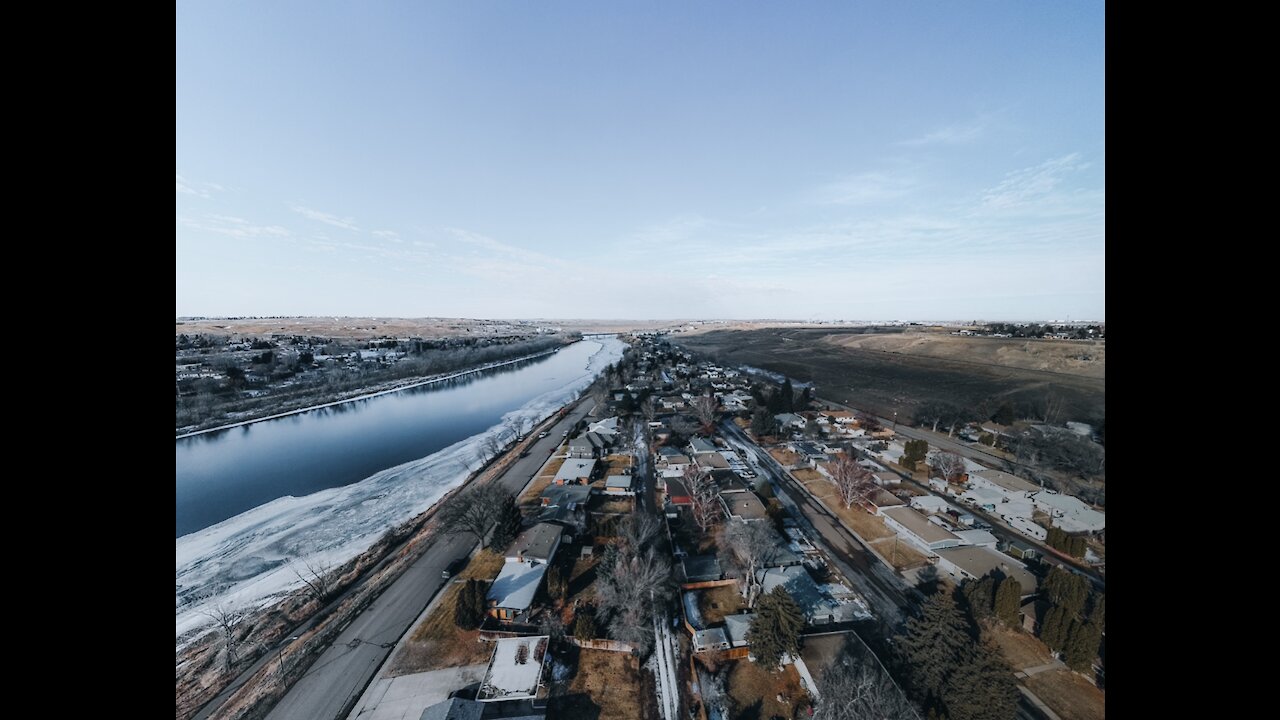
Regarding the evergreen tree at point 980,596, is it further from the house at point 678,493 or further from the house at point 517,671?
the house at point 517,671

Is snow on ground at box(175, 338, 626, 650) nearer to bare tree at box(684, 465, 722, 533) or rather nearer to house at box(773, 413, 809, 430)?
bare tree at box(684, 465, 722, 533)

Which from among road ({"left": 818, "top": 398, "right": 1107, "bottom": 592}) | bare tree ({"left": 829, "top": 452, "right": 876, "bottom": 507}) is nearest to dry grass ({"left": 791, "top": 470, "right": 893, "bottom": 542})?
bare tree ({"left": 829, "top": 452, "right": 876, "bottom": 507})

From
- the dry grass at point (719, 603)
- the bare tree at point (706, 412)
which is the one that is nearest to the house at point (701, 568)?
the dry grass at point (719, 603)

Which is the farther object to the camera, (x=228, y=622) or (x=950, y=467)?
(x=950, y=467)

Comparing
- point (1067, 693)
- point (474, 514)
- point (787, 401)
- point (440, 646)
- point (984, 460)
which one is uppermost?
point (787, 401)

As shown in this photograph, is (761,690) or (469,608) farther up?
(469,608)

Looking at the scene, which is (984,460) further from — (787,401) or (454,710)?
(454,710)

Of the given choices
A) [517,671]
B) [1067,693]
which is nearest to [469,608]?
[517,671]
